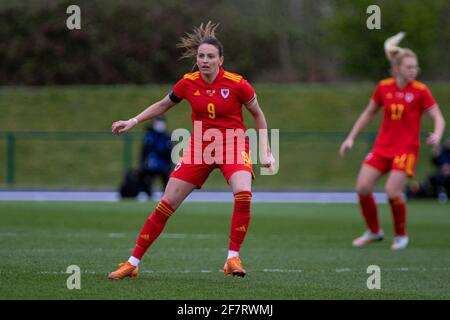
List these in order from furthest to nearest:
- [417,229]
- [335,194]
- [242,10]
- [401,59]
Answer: [242,10] < [335,194] < [417,229] < [401,59]

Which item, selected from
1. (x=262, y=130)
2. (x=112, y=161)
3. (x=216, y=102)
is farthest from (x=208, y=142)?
(x=112, y=161)

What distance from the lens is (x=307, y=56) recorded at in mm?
40469

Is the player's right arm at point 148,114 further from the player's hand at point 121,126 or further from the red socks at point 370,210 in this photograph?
the red socks at point 370,210

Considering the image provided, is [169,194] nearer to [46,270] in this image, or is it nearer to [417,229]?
[46,270]

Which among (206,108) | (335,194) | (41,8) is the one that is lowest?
(335,194)

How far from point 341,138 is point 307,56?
1325 centimetres

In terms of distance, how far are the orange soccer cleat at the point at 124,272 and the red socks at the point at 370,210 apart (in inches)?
175

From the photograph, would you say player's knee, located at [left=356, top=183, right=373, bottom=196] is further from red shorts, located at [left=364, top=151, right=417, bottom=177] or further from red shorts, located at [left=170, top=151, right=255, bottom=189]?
red shorts, located at [left=170, top=151, right=255, bottom=189]

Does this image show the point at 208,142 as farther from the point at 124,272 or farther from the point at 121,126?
the point at 124,272

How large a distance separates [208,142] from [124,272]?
53.4 inches

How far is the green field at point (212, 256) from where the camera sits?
23.5ft

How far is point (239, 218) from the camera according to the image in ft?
26.1

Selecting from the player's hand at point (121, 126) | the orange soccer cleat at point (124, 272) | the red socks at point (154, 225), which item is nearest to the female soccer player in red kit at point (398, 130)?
the red socks at point (154, 225)
